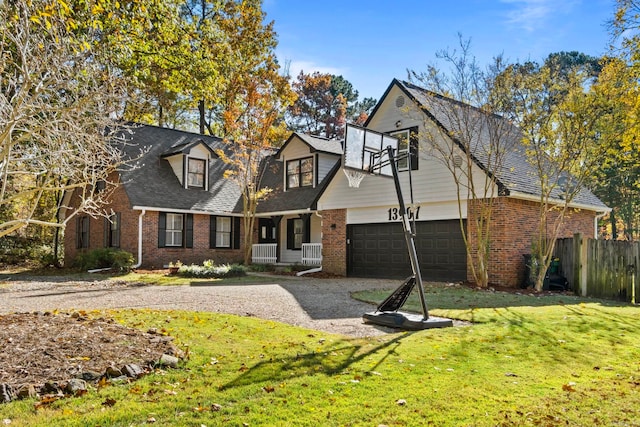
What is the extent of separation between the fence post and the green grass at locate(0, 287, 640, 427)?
5.80 meters

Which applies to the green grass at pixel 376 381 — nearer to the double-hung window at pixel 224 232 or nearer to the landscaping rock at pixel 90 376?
the landscaping rock at pixel 90 376

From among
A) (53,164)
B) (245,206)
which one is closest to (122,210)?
(245,206)

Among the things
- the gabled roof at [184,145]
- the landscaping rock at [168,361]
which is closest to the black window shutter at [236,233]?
the gabled roof at [184,145]

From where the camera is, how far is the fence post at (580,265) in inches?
532

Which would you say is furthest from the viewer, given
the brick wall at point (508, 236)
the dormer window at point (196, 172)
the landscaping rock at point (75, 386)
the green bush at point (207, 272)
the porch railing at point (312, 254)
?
the dormer window at point (196, 172)

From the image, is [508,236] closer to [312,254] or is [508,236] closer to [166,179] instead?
[312,254]

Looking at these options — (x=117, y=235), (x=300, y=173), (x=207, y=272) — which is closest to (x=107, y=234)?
(x=117, y=235)

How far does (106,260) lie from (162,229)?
2574mm

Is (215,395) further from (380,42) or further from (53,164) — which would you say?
(380,42)

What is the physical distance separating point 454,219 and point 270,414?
1315 centimetres

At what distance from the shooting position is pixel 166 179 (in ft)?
74.9

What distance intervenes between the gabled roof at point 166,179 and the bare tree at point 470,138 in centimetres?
1116

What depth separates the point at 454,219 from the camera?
16.3 m

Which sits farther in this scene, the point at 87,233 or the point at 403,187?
Result: the point at 87,233
